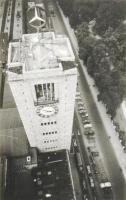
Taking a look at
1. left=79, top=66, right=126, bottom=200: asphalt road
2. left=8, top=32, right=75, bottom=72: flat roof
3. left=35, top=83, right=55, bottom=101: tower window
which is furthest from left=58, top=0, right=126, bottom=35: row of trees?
left=35, top=83, right=55, bottom=101: tower window

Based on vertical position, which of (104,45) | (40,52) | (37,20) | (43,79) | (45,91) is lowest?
(104,45)

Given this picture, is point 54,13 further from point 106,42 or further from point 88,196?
point 88,196

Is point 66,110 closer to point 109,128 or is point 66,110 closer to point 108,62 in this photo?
point 109,128

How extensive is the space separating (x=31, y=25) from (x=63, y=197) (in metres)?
81.8

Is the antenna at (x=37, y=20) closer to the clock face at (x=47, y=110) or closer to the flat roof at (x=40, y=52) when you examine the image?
the flat roof at (x=40, y=52)

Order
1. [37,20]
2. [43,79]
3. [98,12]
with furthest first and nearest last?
1. [37,20]
2. [98,12]
3. [43,79]

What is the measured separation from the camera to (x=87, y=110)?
87125mm

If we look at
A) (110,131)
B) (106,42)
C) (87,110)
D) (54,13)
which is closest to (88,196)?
(110,131)

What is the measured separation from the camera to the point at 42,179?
198 feet

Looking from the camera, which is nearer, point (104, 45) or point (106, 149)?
point (106, 149)

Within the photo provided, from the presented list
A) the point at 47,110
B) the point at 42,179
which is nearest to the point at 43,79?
the point at 47,110

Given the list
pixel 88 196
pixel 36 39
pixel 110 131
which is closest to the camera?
pixel 36 39

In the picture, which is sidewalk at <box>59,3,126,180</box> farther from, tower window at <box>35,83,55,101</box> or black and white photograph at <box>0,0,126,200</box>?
tower window at <box>35,83,55,101</box>

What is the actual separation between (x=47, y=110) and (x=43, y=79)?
28.9 ft
